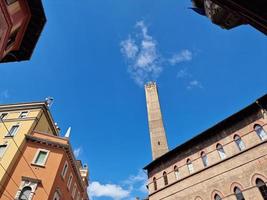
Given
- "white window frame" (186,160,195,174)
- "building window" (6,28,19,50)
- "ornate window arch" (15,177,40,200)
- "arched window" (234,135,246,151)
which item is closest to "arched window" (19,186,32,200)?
"ornate window arch" (15,177,40,200)

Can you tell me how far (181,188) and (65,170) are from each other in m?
11.2

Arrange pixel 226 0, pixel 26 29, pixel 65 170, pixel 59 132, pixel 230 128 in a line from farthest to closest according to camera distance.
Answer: pixel 59 132
pixel 65 170
pixel 230 128
pixel 26 29
pixel 226 0

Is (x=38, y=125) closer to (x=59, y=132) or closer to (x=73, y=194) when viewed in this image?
(x=59, y=132)

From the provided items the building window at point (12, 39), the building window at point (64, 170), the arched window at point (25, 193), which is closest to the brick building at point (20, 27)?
the building window at point (12, 39)

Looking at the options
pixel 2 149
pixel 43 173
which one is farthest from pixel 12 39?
pixel 2 149

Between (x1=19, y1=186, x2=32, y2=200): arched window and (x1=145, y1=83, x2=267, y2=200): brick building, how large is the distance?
10.2 meters

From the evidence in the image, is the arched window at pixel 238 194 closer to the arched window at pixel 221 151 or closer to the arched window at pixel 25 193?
the arched window at pixel 221 151

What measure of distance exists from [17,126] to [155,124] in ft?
77.6

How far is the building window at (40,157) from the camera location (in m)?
20.0

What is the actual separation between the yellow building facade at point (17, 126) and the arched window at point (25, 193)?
1678 mm

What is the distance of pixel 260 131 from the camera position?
15.6 metres

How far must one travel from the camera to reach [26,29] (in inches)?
528

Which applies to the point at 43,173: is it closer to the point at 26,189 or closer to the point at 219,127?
the point at 26,189

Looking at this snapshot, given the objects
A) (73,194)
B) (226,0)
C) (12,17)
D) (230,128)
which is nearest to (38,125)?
(73,194)
